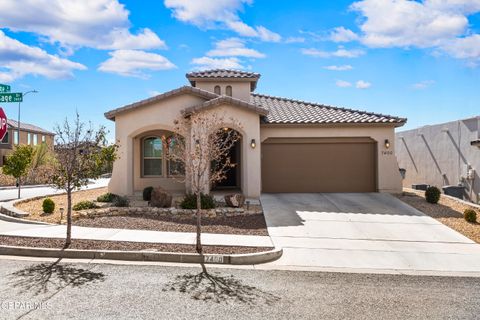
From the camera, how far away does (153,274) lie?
6840 millimetres

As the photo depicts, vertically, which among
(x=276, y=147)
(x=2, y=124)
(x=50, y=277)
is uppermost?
(x=2, y=124)

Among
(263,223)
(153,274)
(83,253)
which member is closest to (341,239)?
(263,223)

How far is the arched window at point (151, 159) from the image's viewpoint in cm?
1730

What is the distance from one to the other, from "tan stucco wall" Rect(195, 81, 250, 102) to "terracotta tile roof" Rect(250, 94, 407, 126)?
3.65 ft

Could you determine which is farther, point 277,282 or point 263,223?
point 263,223

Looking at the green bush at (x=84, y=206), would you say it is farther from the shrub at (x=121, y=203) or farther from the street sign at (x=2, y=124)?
the street sign at (x=2, y=124)

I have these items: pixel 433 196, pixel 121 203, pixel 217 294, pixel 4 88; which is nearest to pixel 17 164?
pixel 121 203

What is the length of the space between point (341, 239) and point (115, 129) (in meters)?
10.6

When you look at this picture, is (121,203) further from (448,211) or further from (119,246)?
(448,211)

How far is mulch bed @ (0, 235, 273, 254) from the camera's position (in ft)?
26.9

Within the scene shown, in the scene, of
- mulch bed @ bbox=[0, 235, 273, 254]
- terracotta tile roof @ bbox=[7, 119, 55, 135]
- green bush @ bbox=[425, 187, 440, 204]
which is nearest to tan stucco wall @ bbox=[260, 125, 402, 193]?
green bush @ bbox=[425, 187, 440, 204]

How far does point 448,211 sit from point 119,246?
11.2m

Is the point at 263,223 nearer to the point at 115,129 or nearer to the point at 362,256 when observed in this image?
the point at 362,256

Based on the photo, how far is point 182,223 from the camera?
11.1m
